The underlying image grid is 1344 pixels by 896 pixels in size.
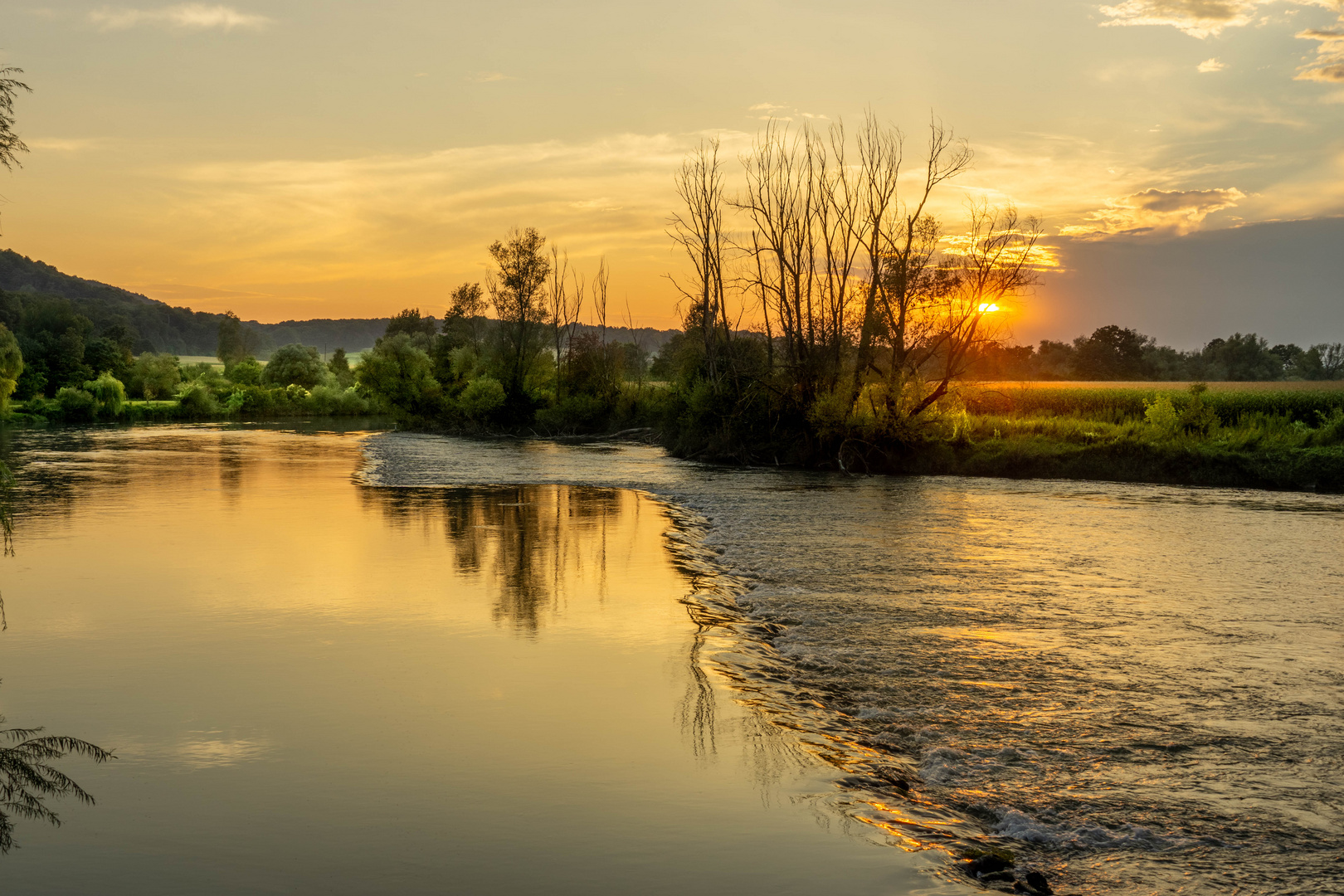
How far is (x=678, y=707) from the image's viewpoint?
7.71 metres

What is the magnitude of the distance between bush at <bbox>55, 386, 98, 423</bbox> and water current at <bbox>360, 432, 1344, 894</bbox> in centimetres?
6985

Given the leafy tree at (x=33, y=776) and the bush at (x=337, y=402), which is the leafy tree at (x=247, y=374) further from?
the leafy tree at (x=33, y=776)

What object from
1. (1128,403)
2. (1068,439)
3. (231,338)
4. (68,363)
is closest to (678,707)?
(1068,439)

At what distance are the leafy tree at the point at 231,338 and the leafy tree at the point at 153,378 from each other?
74.3 meters

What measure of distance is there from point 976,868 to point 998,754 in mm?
1818

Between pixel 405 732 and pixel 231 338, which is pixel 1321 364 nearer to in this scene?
pixel 405 732

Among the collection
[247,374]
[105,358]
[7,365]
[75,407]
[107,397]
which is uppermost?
[105,358]

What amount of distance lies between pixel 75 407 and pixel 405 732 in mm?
78795

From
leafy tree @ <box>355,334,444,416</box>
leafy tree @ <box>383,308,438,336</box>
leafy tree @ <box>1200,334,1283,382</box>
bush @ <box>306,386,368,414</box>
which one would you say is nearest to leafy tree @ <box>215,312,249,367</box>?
leafy tree @ <box>383,308,438,336</box>

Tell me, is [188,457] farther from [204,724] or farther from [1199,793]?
[1199,793]

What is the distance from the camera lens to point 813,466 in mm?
32781

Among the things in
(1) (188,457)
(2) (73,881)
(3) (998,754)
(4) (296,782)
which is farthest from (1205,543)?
(1) (188,457)

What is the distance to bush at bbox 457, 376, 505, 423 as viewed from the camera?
2243 inches

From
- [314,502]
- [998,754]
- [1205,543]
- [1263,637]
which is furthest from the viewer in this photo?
[314,502]
